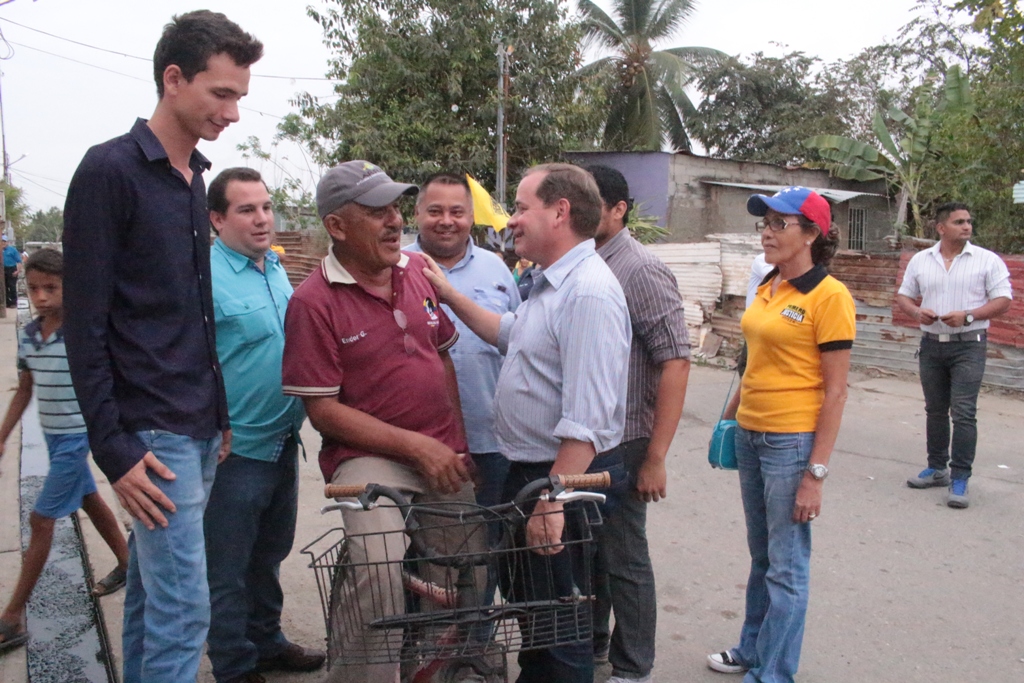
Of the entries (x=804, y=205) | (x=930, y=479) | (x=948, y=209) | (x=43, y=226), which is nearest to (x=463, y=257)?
(x=804, y=205)

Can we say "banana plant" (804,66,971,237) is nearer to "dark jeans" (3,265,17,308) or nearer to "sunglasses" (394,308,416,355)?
"sunglasses" (394,308,416,355)

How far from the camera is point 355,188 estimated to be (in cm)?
266

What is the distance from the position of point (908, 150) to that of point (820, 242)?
1727cm

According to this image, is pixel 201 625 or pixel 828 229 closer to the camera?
pixel 201 625

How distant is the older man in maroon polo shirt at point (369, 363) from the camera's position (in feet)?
8.52

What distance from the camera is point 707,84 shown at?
29.5 meters

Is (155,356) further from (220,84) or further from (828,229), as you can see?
(828,229)

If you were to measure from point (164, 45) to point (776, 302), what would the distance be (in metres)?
2.32

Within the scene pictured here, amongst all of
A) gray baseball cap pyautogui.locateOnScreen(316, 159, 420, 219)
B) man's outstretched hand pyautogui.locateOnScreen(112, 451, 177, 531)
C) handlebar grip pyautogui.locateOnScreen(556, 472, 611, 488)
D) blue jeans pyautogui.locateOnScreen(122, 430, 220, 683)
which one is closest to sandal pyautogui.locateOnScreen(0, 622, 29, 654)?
blue jeans pyautogui.locateOnScreen(122, 430, 220, 683)

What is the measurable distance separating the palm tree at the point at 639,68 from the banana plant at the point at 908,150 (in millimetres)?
6665

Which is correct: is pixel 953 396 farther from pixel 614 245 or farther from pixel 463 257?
pixel 463 257

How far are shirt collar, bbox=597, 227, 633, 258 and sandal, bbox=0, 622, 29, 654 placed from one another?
3099 millimetres

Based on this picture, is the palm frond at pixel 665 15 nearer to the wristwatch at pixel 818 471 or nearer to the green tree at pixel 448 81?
the green tree at pixel 448 81

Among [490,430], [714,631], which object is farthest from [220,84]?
[714,631]
